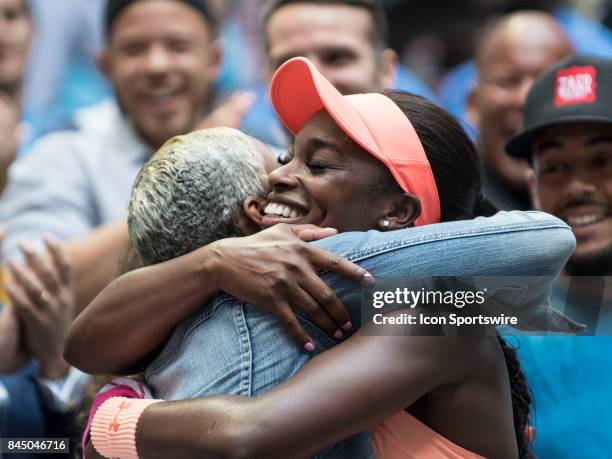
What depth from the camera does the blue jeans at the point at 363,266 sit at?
1.80 metres

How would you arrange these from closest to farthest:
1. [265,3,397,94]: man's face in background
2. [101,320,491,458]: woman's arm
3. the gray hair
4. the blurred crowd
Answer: [101,320,491,458]: woman's arm → the gray hair → the blurred crowd → [265,3,397,94]: man's face in background

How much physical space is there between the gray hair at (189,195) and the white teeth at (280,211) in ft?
0.15

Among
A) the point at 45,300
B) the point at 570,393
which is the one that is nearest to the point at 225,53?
the point at 45,300

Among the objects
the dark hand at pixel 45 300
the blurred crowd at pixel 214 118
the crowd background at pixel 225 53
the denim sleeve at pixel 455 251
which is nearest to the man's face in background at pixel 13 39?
the blurred crowd at pixel 214 118

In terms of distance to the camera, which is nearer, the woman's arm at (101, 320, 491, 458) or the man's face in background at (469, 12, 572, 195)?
the woman's arm at (101, 320, 491, 458)

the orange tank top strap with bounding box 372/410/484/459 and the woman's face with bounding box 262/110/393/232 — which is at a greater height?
the woman's face with bounding box 262/110/393/232

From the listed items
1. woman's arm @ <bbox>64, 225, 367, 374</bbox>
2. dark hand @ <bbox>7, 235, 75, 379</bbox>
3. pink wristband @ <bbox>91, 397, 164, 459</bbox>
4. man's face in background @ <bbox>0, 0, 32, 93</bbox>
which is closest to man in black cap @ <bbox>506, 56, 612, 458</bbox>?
woman's arm @ <bbox>64, 225, 367, 374</bbox>

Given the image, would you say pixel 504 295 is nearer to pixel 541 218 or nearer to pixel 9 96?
pixel 541 218

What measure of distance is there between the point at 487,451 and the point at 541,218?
0.44 metres

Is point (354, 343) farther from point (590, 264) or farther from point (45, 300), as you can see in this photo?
point (45, 300)

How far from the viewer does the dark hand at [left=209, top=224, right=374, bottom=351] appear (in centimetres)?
181

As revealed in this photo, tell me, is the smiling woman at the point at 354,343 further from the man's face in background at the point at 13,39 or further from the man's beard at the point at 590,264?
the man's face in background at the point at 13,39

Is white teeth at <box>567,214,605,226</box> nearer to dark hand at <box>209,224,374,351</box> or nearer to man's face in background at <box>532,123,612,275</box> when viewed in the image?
man's face in background at <box>532,123,612,275</box>

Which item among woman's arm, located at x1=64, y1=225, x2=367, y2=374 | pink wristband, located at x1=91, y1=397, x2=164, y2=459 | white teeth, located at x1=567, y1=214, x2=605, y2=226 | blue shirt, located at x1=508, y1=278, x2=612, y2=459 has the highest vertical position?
woman's arm, located at x1=64, y1=225, x2=367, y2=374
